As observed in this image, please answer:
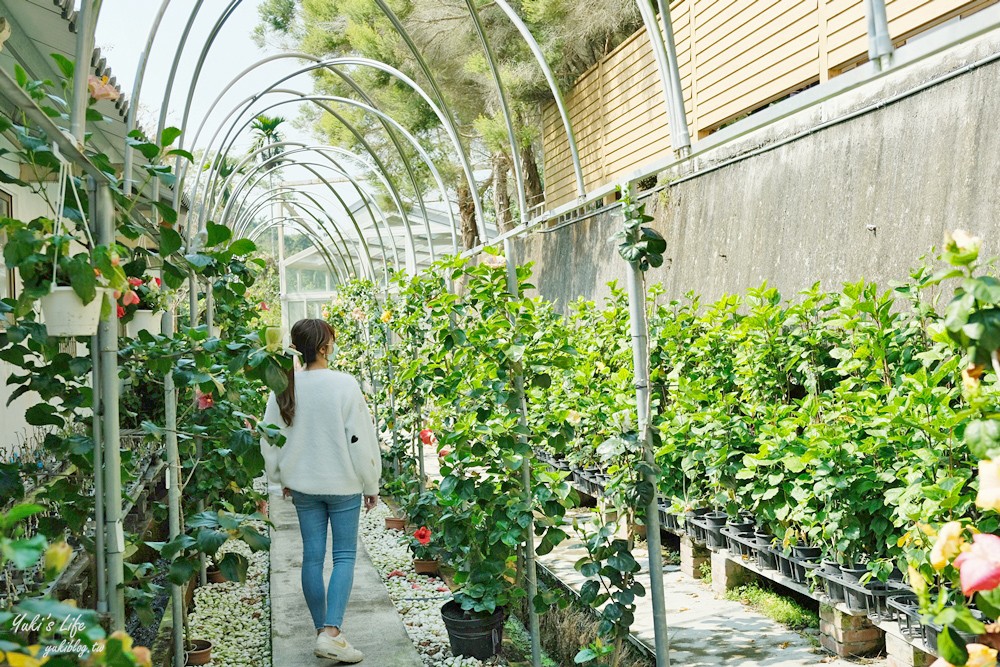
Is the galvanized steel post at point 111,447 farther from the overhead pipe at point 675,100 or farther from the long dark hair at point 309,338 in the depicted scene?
the overhead pipe at point 675,100

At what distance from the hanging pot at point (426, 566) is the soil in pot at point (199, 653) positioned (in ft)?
5.18

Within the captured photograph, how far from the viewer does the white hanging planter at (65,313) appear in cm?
200

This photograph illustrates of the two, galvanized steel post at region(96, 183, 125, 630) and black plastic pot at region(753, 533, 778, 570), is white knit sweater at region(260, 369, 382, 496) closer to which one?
galvanized steel post at region(96, 183, 125, 630)

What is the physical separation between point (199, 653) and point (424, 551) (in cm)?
129

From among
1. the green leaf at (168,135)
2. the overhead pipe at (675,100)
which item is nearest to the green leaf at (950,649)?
the overhead pipe at (675,100)

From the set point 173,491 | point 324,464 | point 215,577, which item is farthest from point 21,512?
point 215,577

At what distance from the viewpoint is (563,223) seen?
36.0 ft

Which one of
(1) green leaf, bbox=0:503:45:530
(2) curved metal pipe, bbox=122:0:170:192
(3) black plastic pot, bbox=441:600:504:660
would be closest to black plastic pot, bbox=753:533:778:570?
(3) black plastic pot, bbox=441:600:504:660

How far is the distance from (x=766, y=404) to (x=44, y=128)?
3.49 meters

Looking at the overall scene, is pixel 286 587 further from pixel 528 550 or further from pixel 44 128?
pixel 44 128

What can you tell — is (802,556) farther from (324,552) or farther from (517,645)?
(324,552)

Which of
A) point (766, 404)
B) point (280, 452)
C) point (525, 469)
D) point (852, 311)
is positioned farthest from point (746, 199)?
point (280, 452)

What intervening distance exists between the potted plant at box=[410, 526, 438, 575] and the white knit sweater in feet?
3.34

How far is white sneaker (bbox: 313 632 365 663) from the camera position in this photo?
353cm
